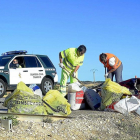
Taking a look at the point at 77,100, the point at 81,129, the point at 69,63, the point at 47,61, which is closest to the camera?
the point at 81,129

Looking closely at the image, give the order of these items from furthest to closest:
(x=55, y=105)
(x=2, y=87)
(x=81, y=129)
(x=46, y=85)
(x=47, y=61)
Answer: (x=47, y=61) < (x=46, y=85) < (x=2, y=87) < (x=55, y=105) < (x=81, y=129)

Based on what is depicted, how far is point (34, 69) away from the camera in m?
16.1

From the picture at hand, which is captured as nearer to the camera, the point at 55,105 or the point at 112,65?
the point at 55,105

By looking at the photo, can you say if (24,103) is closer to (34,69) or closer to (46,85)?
(34,69)

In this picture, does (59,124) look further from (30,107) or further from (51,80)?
(51,80)

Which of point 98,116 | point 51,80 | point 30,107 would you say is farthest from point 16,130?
point 51,80

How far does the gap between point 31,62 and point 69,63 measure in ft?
16.6

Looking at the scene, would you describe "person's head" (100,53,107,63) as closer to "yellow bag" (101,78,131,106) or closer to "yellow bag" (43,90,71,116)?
"yellow bag" (101,78,131,106)

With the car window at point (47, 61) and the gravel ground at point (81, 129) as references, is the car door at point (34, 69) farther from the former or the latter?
the gravel ground at point (81, 129)

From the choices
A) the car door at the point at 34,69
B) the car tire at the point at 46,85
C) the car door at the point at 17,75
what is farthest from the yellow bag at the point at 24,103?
the car tire at the point at 46,85

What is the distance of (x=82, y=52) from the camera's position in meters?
11.0

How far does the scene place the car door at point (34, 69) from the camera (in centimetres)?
1596

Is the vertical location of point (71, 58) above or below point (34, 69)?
above

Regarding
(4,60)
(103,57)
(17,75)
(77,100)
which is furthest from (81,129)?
(4,60)
